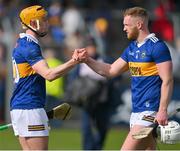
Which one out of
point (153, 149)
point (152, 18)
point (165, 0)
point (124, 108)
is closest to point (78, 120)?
point (124, 108)

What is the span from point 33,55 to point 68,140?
7.40 meters

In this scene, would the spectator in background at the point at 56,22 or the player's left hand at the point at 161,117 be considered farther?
the spectator in background at the point at 56,22

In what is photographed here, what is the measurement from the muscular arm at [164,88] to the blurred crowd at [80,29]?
8476 mm

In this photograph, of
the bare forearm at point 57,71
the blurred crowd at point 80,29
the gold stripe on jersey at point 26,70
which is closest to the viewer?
the bare forearm at point 57,71

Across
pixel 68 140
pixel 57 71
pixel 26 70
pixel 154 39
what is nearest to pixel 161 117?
pixel 154 39

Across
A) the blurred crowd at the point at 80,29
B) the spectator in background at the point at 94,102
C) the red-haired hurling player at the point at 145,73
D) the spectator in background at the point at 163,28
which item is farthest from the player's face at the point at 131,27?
the spectator in background at the point at 163,28

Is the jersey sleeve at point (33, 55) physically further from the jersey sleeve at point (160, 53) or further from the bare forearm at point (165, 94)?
the bare forearm at point (165, 94)

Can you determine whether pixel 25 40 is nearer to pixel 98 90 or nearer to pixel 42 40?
pixel 98 90

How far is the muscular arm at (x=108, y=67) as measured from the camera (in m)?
11.5

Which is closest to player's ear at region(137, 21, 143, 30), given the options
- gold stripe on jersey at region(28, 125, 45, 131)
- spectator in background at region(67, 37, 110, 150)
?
gold stripe on jersey at region(28, 125, 45, 131)

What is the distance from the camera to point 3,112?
20.0m

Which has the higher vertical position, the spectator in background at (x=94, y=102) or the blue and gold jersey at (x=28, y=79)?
the blue and gold jersey at (x=28, y=79)

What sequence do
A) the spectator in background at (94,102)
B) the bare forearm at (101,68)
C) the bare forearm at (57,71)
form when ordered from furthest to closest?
1. the spectator in background at (94,102)
2. the bare forearm at (101,68)
3. the bare forearm at (57,71)

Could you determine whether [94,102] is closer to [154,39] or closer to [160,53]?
[154,39]
